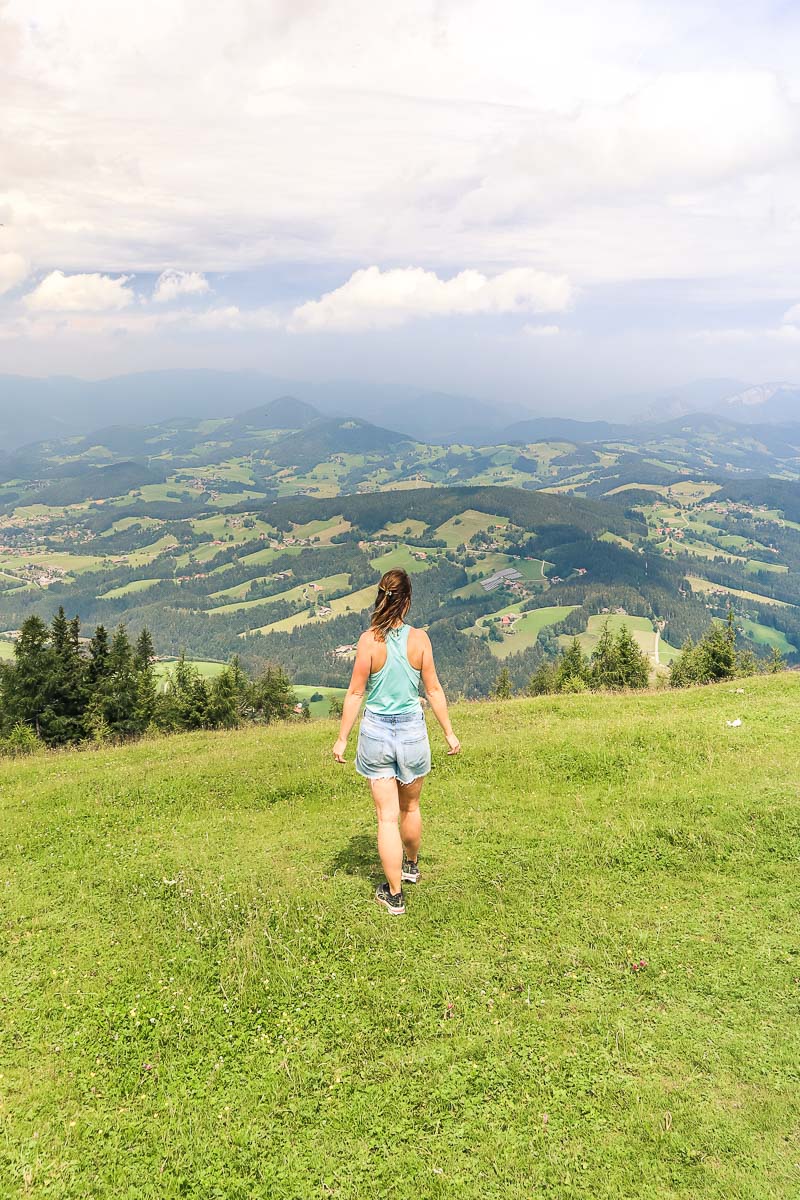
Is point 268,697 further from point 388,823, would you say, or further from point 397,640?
point 397,640

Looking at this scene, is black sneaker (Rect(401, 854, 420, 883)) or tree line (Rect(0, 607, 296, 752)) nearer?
black sneaker (Rect(401, 854, 420, 883))

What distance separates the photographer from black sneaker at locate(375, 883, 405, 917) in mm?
8109

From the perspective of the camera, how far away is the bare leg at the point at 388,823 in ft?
26.1

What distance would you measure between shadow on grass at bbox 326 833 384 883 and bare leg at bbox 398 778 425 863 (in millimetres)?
979

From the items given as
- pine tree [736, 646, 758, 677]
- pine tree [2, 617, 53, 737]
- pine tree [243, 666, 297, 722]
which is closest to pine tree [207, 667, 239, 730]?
pine tree [243, 666, 297, 722]

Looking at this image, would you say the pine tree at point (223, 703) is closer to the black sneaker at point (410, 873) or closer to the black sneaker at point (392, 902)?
the black sneaker at point (410, 873)

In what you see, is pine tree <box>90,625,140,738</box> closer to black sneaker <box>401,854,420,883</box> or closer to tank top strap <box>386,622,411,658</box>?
black sneaker <box>401,854,420,883</box>

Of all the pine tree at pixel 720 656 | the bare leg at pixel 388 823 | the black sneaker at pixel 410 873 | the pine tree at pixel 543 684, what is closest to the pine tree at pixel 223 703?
the pine tree at pixel 543 684

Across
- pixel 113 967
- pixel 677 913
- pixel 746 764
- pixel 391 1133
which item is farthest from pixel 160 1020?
pixel 746 764

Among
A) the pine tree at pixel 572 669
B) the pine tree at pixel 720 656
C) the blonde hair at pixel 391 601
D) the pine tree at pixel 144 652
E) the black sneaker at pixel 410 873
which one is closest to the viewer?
the blonde hair at pixel 391 601

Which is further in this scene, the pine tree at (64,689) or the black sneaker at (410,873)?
the pine tree at (64,689)

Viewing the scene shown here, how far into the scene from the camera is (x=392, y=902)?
819 cm

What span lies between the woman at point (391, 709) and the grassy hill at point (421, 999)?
1.45m

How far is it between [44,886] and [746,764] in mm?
13317
